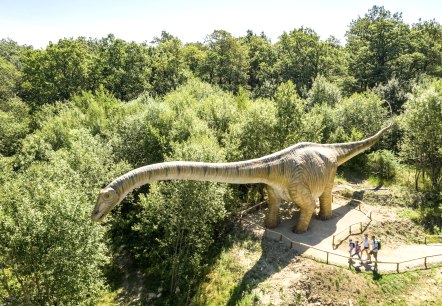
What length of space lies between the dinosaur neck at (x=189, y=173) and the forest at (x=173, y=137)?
2815 mm

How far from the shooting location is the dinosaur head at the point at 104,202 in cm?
1147

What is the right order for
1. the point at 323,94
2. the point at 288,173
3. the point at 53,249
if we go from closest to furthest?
the point at 53,249
the point at 288,173
the point at 323,94

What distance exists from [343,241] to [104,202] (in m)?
14.1

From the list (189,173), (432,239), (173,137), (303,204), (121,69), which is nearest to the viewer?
(189,173)

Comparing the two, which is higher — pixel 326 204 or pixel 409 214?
pixel 326 204

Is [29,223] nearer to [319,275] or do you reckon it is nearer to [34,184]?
[34,184]

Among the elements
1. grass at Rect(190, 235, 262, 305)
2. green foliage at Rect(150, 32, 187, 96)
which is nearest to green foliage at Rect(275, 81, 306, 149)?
grass at Rect(190, 235, 262, 305)

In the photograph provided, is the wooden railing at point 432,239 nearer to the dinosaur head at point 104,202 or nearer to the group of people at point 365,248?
the group of people at point 365,248

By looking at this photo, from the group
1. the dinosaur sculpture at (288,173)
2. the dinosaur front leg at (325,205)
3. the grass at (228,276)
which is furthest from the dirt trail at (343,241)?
the grass at (228,276)

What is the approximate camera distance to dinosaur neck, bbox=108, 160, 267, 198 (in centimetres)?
1209

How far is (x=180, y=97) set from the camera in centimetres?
3391

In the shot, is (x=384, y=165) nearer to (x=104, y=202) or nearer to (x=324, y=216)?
(x=324, y=216)

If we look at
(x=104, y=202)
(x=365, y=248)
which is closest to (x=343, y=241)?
(x=365, y=248)

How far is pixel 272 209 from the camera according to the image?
2038cm
